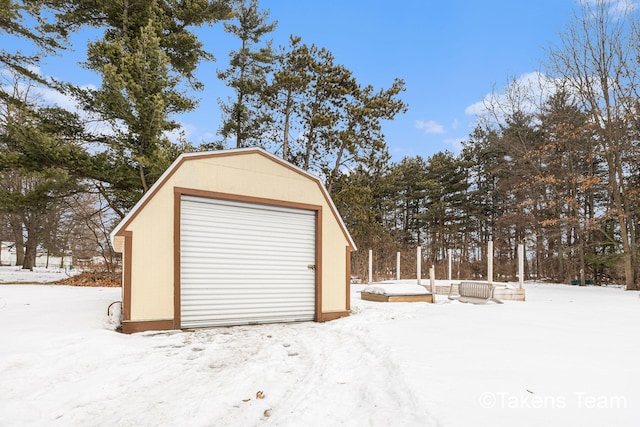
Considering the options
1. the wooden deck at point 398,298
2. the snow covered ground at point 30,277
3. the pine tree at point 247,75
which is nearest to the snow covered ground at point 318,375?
the wooden deck at point 398,298

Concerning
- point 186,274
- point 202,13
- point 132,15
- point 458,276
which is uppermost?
point 202,13

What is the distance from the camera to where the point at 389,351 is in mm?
4207

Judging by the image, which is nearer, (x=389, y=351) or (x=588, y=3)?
(x=389, y=351)

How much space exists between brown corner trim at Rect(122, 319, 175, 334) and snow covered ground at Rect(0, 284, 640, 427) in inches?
8.7

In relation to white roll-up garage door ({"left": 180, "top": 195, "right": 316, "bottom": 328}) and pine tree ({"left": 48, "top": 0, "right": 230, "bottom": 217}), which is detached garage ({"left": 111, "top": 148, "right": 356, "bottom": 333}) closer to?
white roll-up garage door ({"left": 180, "top": 195, "right": 316, "bottom": 328})

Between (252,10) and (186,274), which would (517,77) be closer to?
(252,10)

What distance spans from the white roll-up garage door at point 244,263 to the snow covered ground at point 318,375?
1.95ft

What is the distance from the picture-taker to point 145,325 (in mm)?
5387

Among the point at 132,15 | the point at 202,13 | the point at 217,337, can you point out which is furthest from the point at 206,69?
the point at 217,337

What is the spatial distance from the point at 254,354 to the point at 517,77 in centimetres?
2025

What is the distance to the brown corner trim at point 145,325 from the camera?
5238 millimetres

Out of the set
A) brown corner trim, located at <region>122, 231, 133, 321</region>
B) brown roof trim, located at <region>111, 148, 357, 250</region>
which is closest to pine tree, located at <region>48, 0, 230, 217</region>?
brown roof trim, located at <region>111, 148, 357, 250</region>

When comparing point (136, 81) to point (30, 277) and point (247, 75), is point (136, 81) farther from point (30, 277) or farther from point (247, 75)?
point (30, 277)

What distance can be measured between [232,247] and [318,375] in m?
3.42
